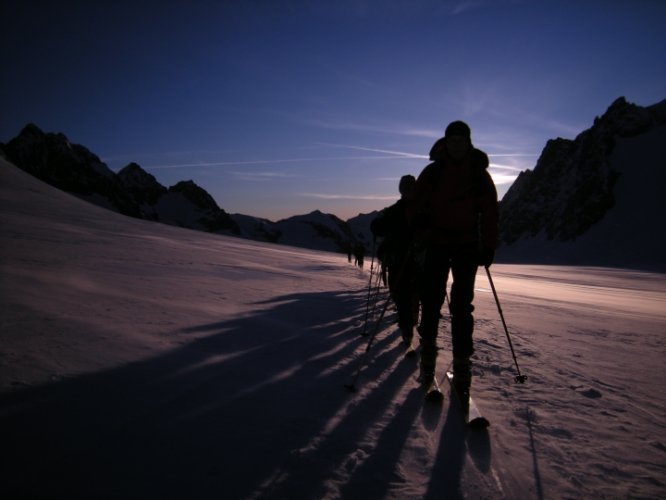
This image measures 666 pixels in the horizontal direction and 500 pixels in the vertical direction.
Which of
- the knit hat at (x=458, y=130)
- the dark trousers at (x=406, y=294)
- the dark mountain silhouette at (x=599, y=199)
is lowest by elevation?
the dark trousers at (x=406, y=294)

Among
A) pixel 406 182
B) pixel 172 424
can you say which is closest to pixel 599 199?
pixel 406 182

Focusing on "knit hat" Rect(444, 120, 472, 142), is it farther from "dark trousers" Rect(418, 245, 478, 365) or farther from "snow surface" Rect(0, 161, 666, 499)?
"snow surface" Rect(0, 161, 666, 499)

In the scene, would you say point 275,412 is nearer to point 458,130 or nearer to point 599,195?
point 458,130

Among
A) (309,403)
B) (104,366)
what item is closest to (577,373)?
(309,403)

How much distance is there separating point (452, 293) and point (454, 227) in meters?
0.68

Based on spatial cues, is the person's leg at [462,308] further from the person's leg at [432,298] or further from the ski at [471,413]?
the ski at [471,413]

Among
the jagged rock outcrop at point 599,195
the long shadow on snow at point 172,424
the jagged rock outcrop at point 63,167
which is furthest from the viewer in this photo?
the jagged rock outcrop at point 63,167

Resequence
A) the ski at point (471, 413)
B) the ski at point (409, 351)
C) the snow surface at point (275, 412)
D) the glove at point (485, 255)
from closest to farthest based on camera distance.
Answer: the snow surface at point (275, 412)
the ski at point (471, 413)
the glove at point (485, 255)
the ski at point (409, 351)

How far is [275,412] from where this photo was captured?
2.82m

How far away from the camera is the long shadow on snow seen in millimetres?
1910

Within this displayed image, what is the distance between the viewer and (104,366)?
10.1 ft

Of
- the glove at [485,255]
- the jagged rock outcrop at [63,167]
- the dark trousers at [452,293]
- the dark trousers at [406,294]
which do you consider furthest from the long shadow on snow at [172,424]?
the jagged rock outcrop at [63,167]

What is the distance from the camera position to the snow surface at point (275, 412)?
207 cm

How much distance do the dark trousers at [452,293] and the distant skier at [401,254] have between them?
148cm
